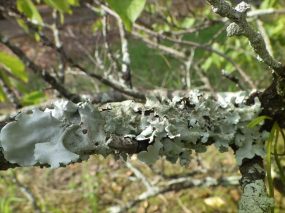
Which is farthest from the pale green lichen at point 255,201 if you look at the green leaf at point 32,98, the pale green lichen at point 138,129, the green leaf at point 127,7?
the green leaf at point 32,98

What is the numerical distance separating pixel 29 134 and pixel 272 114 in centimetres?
35

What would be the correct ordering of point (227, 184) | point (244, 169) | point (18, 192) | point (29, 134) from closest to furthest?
point (29, 134) → point (244, 169) → point (227, 184) → point (18, 192)

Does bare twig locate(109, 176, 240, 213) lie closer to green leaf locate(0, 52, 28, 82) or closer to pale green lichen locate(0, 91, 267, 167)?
green leaf locate(0, 52, 28, 82)

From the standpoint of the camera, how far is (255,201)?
566 mm

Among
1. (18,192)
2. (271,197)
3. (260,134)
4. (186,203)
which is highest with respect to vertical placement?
(18,192)

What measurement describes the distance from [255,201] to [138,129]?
174 millimetres

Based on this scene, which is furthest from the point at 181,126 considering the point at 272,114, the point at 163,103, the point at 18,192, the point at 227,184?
the point at 18,192

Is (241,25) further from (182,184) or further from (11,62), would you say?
(182,184)

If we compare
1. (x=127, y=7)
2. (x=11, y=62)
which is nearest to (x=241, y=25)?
(x=127, y=7)

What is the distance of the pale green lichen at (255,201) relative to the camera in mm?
564

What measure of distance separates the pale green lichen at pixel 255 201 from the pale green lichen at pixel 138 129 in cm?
7

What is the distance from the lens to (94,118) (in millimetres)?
526

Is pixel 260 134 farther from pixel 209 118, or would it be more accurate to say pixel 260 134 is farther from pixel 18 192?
pixel 18 192

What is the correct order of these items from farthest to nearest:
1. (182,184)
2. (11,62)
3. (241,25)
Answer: (182,184) → (11,62) → (241,25)
